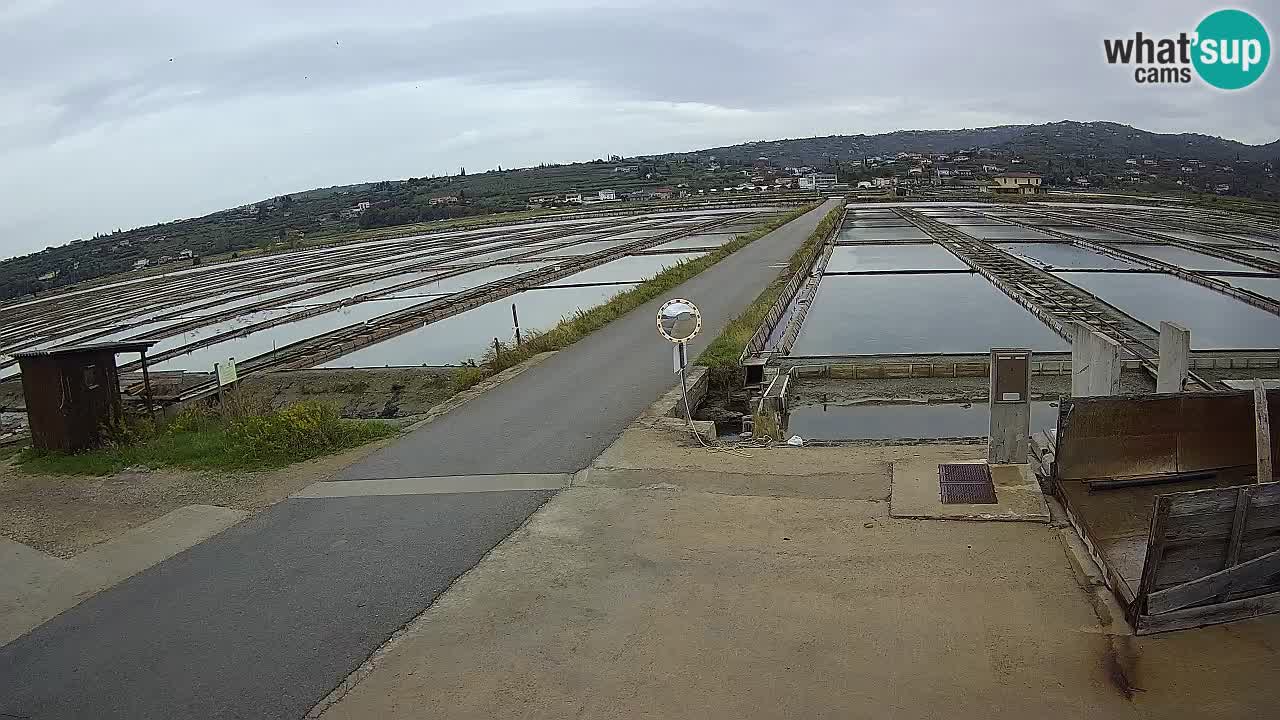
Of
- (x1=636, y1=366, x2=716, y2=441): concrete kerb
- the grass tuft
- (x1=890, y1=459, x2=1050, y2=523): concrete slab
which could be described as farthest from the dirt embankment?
(x1=890, y1=459, x2=1050, y2=523): concrete slab

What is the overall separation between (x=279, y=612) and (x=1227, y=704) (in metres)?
4.81

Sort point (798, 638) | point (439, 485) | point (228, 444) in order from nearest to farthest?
1. point (798, 638)
2. point (439, 485)
3. point (228, 444)

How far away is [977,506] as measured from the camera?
5984 mm

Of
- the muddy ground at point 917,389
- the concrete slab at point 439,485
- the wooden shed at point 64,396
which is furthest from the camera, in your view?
the muddy ground at point 917,389

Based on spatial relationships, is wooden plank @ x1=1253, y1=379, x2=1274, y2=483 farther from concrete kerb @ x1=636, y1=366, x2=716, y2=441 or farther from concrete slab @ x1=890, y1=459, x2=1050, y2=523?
concrete kerb @ x1=636, y1=366, x2=716, y2=441

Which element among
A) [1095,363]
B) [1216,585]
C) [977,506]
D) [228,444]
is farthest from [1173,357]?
[228,444]

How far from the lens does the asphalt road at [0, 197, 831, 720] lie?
4.41 meters

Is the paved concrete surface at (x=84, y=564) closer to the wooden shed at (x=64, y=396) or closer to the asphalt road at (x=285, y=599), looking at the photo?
the asphalt road at (x=285, y=599)

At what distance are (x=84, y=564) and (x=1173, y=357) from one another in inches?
310

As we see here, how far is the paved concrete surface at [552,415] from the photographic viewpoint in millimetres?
7926

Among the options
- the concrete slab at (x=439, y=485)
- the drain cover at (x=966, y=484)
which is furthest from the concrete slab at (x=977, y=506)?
the concrete slab at (x=439, y=485)

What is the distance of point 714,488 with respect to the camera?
686 centimetres

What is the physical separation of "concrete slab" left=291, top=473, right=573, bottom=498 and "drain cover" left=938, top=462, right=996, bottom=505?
2.91 m

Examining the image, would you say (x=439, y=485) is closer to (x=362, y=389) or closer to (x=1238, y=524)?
(x=1238, y=524)
